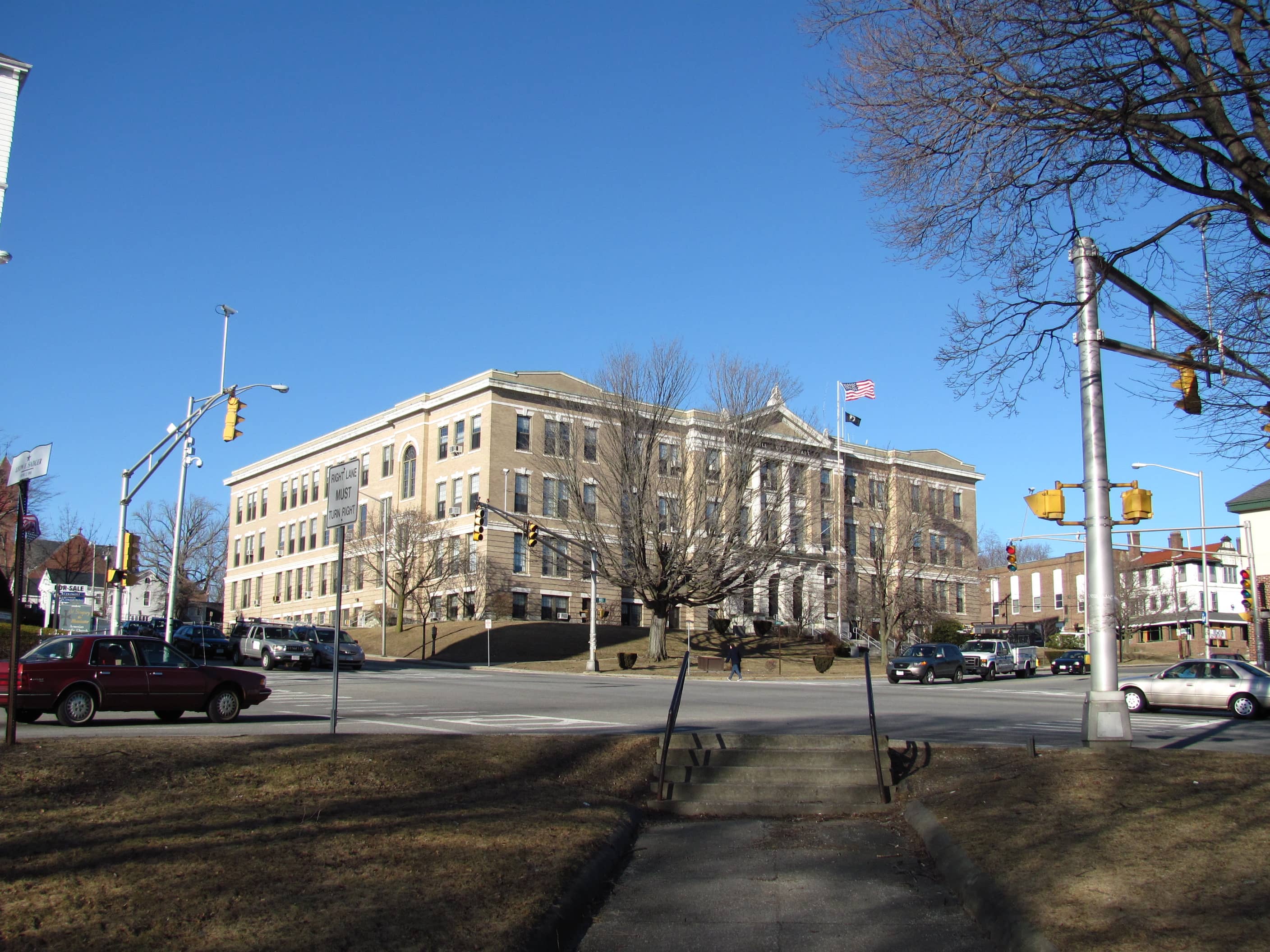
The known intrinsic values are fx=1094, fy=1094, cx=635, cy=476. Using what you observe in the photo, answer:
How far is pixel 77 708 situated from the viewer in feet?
51.1

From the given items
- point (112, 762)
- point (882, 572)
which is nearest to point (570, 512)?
point (882, 572)

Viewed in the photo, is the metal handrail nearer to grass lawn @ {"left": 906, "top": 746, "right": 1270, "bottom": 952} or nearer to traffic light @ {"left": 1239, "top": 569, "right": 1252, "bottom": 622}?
grass lawn @ {"left": 906, "top": 746, "right": 1270, "bottom": 952}

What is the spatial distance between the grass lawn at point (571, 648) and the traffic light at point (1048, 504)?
120ft

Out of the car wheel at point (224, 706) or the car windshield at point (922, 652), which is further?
the car windshield at point (922, 652)

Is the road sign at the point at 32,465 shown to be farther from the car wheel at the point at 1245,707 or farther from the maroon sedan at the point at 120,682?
the car wheel at the point at 1245,707

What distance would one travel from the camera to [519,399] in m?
69.1

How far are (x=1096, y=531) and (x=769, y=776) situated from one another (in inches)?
182

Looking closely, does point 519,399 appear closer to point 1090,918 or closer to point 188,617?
point 188,617

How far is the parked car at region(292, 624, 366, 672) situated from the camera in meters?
44.2

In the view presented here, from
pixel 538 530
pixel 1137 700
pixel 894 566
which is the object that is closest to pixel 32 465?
pixel 1137 700

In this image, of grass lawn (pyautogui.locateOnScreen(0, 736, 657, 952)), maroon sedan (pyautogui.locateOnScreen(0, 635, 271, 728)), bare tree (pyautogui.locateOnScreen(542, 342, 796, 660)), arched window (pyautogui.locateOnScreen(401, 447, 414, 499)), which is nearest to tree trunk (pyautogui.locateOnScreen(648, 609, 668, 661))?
bare tree (pyautogui.locateOnScreen(542, 342, 796, 660))

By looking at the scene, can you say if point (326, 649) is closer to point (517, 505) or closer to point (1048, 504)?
point (517, 505)

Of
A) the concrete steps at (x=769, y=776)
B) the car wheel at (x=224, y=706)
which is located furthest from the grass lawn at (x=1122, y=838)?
the car wheel at (x=224, y=706)

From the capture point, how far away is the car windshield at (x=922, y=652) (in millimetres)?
45719
